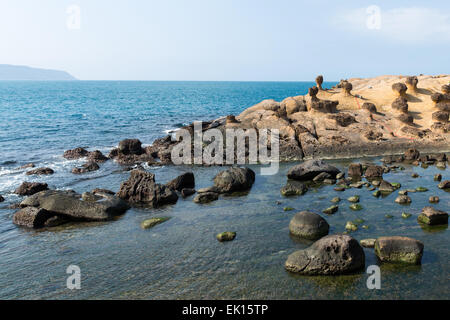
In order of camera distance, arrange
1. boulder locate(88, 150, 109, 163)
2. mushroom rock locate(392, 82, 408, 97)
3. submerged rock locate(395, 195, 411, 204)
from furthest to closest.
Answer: mushroom rock locate(392, 82, 408, 97)
boulder locate(88, 150, 109, 163)
submerged rock locate(395, 195, 411, 204)

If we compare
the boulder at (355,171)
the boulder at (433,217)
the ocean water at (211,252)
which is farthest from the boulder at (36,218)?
the boulder at (355,171)

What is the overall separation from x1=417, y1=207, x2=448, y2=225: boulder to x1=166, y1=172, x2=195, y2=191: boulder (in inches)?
600

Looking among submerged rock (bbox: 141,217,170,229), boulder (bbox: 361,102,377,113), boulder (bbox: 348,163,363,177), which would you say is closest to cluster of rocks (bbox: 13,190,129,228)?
submerged rock (bbox: 141,217,170,229)

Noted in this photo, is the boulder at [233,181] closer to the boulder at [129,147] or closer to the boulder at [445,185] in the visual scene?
the boulder at [445,185]

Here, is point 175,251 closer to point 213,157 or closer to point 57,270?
point 57,270

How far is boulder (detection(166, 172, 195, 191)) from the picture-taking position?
25.5m

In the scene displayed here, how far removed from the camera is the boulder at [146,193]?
74.9 ft

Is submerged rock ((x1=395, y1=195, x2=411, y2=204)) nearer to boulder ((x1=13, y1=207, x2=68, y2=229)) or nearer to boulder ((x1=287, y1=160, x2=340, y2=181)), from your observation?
boulder ((x1=287, y1=160, x2=340, y2=181))

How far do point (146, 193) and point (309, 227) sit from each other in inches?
440

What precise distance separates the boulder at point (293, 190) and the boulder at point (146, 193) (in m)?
7.40

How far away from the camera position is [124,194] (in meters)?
23.5

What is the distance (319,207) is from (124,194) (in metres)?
12.8
